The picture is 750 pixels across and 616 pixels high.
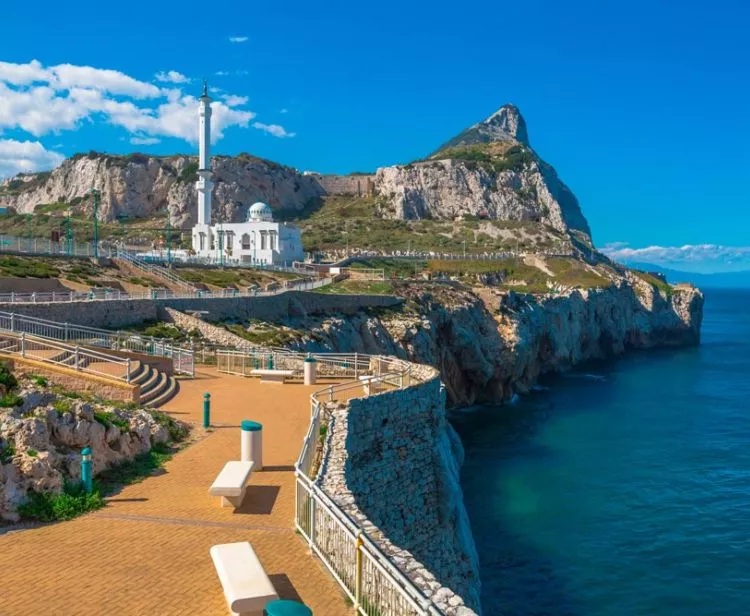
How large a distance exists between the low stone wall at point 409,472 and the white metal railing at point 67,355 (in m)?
7.15

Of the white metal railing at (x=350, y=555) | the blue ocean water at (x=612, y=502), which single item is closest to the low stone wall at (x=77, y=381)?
the white metal railing at (x=350, y=555)

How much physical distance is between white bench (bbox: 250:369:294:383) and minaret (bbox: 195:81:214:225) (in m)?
69.0

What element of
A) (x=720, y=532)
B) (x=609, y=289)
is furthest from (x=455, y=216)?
(x=720, y=532)

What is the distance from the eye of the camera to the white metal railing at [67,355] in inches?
696

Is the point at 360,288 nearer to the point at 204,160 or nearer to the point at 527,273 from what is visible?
the point at 527,273

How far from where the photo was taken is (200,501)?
10.9 metres

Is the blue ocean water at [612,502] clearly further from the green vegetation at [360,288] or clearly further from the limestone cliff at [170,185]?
the limestone cliff at [170,185]

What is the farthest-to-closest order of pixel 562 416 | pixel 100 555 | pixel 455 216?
pixel 455 216 → pixel 562 416 → pixel 100 555

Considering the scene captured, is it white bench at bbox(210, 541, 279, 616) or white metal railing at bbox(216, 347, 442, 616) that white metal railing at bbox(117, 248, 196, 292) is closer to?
white metal railing at bbox(216, 347, 442, 616)

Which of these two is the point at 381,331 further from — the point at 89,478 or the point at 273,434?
the point at 89,478

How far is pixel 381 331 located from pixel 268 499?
3135 centimetres

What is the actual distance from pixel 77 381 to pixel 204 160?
243ft

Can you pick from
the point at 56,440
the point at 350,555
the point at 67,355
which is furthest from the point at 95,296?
the point at 350,555

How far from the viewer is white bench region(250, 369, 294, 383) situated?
70.5 ft
